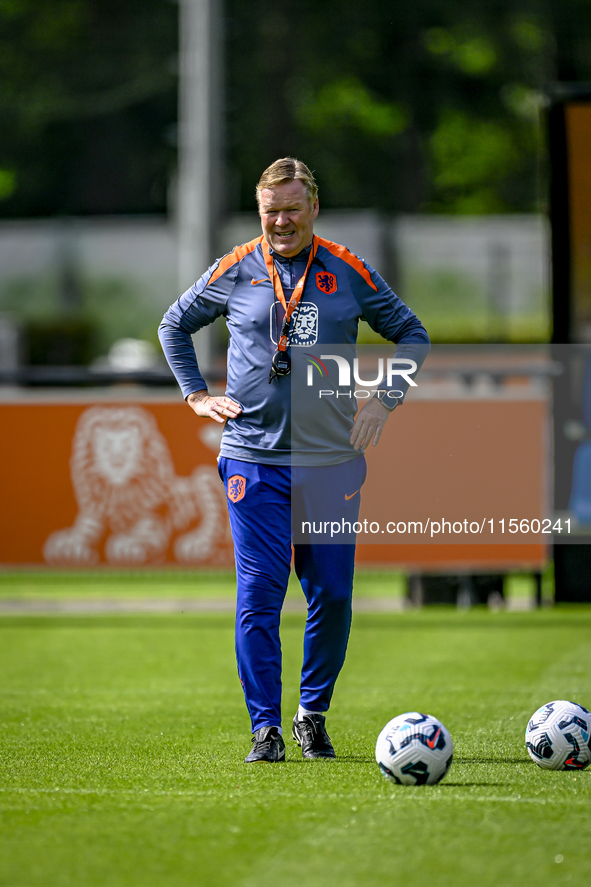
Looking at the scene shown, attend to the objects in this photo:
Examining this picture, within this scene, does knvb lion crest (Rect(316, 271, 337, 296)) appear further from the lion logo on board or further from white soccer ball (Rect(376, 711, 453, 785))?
white soccer ball (Rect(376, 711, 453, 785))

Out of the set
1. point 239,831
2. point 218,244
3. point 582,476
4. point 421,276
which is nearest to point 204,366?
point 218,244

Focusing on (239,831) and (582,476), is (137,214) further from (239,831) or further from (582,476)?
(239,831)

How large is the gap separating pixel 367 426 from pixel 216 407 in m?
0.60

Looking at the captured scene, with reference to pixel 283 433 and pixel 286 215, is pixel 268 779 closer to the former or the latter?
pixel 283 433

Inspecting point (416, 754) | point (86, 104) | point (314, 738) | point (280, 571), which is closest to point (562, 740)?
point (416, 754)

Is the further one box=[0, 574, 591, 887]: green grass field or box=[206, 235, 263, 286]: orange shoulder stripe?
box=[206, 235, 263, 286]: orange shoulder stripe

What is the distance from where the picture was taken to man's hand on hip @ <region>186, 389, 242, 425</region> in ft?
17.6

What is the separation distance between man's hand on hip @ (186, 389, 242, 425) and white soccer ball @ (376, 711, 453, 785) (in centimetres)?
141

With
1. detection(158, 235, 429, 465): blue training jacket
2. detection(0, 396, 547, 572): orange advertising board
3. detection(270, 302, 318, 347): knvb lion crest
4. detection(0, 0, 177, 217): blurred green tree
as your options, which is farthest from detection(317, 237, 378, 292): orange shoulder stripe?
detection(0, 0, 177, 217): blurred green tree

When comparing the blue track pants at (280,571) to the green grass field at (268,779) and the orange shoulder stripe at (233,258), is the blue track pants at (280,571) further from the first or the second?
the orange shoulder stripe at (233,258)

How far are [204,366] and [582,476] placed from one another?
464 centimetres

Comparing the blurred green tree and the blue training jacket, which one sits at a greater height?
the blurred green tree

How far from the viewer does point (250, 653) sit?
5262mm

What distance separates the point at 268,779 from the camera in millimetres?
4812
